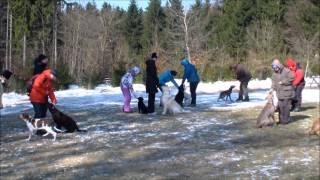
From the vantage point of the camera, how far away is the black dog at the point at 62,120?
12.7 meters

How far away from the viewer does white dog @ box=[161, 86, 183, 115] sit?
16.4 meters

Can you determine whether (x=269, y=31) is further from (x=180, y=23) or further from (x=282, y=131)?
(x=282, y=131)

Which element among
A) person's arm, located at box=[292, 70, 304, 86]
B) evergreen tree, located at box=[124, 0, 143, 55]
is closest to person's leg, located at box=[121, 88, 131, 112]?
person's arm, located at box=[292, 70, 304, 86]

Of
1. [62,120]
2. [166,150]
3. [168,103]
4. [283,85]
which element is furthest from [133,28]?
[166,150]

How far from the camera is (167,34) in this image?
55188 mm

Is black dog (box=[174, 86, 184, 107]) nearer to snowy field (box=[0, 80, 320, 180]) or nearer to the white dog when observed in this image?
snowy field (box=[0, 80, 320, 180])

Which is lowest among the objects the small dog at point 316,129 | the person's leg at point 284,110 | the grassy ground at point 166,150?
the grassy ground at point 166,150

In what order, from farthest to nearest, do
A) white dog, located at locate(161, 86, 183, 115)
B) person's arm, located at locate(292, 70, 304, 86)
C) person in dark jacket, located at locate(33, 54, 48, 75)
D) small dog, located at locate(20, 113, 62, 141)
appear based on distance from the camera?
person's arm, located at locate(292, 70, 304, 86), white dog, located at locate(161, 86, 183, 115), person in dark jacket, located at locate(33, 54, 48, 75), small dog, located at locate(20, 113, 62, 141)

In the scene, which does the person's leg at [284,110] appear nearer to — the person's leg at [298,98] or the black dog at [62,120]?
the person's leg at [298,98]

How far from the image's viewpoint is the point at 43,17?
42.5m

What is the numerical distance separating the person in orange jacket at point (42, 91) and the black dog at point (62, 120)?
284 millimetres

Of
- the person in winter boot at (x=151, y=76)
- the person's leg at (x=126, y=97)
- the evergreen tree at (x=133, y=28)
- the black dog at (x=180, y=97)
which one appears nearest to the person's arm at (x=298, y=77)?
the black dog at (x=180, y=97)

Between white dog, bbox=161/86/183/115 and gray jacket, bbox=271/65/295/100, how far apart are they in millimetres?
3573

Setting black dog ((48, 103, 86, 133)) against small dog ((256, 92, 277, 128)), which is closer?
black dog ((48, 103, 86, 133))
